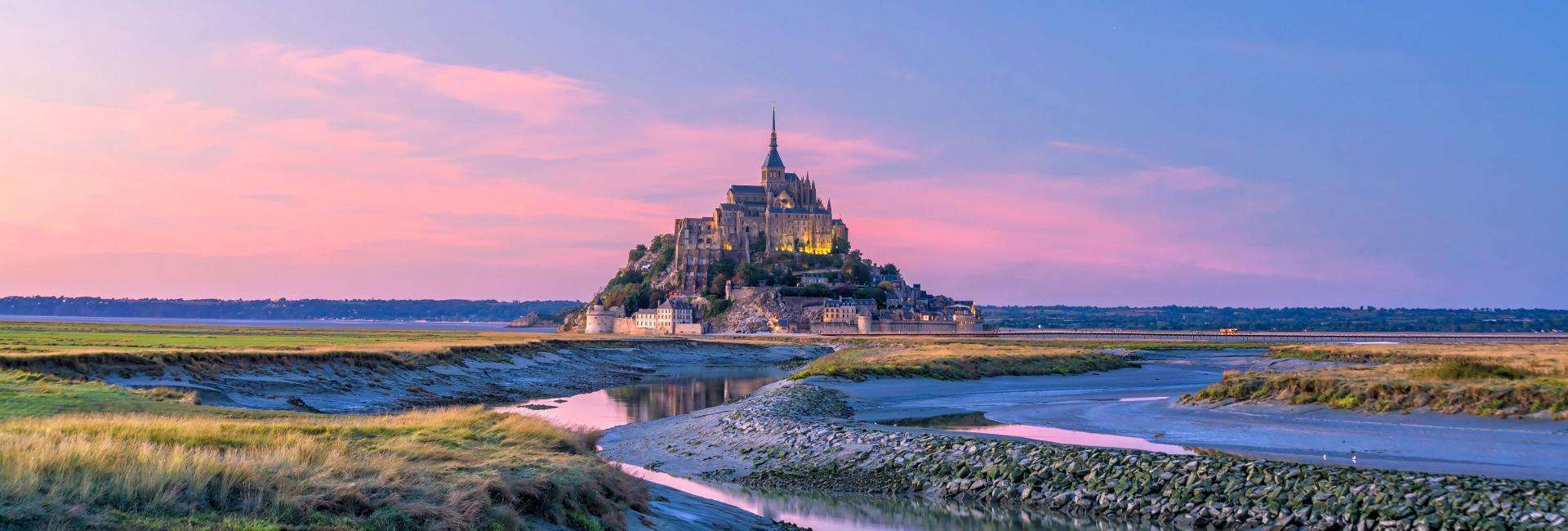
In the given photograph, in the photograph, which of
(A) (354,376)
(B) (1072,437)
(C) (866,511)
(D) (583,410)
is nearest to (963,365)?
(D) (583,410)

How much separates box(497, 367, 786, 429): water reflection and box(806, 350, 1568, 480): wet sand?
604 centimetres

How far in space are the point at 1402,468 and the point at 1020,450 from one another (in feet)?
22.5

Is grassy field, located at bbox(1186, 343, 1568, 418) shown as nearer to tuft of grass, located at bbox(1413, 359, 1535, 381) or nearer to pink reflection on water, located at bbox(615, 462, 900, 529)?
tuft of grass, located at bbox(1413, 359, 1535, 381)

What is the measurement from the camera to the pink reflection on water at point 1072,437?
2602cm

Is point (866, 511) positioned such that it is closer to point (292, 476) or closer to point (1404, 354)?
point (292, 476)

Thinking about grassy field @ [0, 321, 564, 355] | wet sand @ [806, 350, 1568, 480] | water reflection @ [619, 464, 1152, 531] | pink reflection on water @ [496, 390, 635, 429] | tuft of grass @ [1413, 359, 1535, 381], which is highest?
grassy field @ [0, 321, 564, 355]

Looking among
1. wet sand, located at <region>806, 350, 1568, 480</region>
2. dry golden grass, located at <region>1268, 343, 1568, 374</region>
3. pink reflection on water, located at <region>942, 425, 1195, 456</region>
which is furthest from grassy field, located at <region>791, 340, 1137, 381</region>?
pink reflection on water, located at <region>942, 425, 1195, 456</region>

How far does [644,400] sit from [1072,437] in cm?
2571

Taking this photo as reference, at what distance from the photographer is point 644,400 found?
50.5 meters

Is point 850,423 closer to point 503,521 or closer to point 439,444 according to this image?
point 439,444

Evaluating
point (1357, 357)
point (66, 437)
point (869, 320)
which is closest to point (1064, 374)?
point (1357, 357)

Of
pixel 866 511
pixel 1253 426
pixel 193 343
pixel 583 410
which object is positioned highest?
pixel 193 343

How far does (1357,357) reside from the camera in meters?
80.2

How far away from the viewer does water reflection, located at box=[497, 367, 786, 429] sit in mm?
40656
